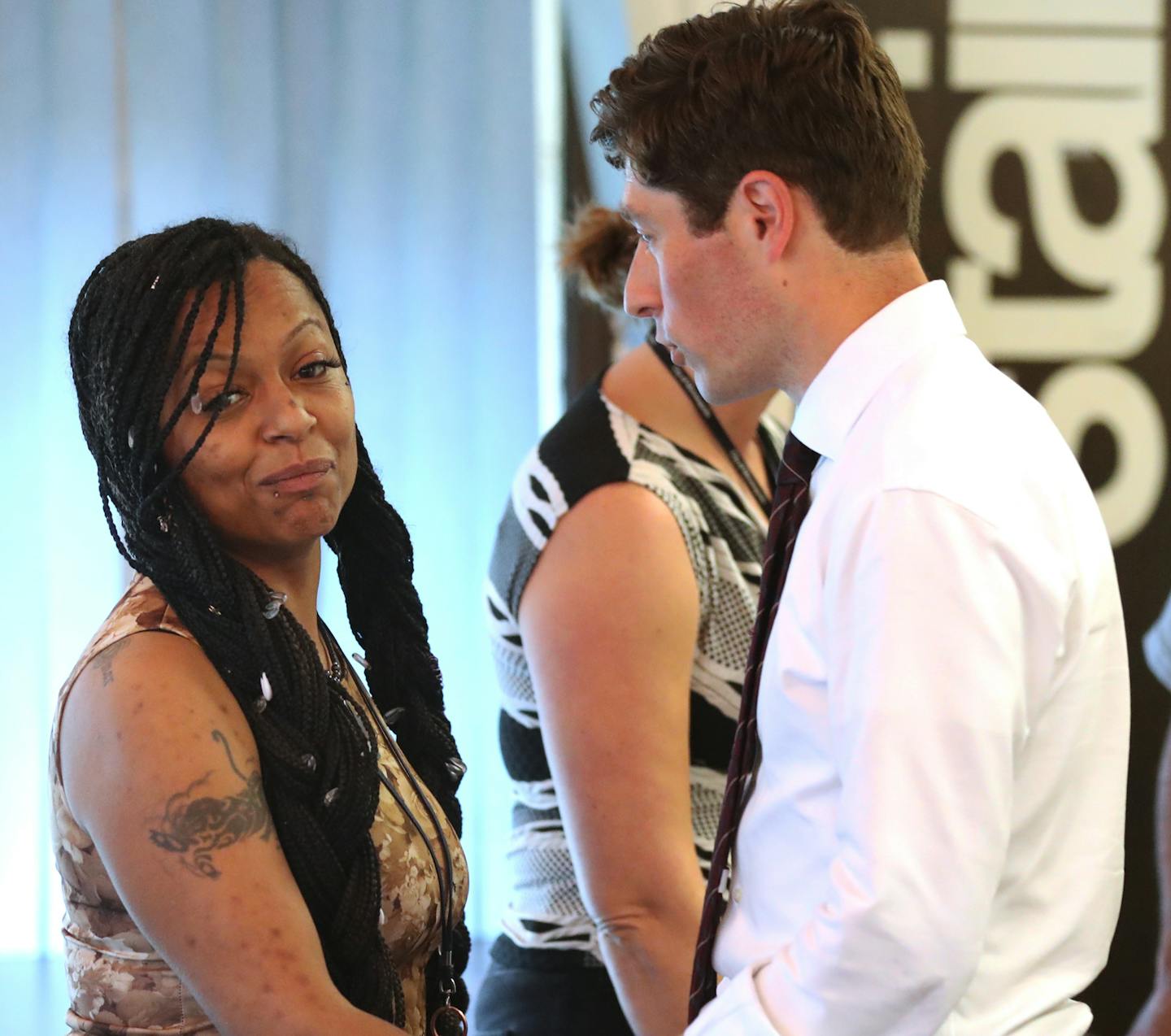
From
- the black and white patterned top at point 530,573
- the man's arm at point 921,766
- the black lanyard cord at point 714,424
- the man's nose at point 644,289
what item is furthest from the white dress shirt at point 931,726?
the black lanyard cord at point 714,424

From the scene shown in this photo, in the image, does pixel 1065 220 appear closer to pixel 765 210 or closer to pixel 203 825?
pixel 765 210

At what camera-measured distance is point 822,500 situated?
1.07 meters

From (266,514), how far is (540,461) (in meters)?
0.48

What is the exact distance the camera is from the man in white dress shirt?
925mm

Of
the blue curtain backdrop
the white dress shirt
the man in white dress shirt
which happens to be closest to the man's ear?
the man in white dress shirt

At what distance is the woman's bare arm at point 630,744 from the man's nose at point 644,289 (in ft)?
1.02

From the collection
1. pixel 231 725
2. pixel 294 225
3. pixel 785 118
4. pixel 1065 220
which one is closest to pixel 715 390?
pixel 785 118

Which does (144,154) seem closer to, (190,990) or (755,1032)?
(190,990)

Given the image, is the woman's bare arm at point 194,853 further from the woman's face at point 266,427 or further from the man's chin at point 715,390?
the man's chin at point 715,390

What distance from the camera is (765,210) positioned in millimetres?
1159

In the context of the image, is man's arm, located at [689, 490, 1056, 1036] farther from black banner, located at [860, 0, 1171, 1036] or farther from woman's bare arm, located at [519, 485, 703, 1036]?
black banner, located at [860, 0, 1171, 1036]

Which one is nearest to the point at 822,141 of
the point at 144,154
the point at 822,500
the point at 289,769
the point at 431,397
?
the point at 822,500

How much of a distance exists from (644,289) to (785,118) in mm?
215

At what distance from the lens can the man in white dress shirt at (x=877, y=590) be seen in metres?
0.93
